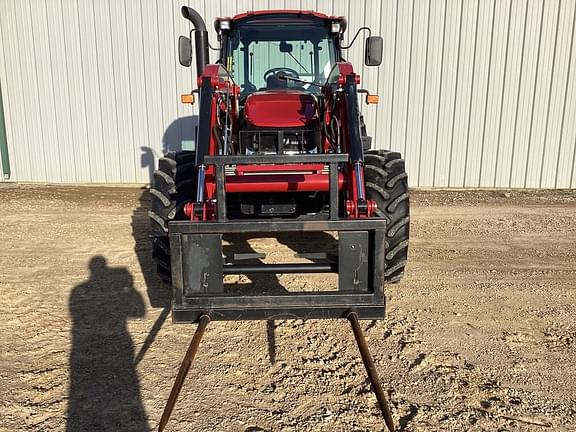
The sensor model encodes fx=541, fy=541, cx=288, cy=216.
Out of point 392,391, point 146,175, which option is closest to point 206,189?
point 392,391

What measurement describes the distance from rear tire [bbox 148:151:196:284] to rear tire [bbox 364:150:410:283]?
152 cm

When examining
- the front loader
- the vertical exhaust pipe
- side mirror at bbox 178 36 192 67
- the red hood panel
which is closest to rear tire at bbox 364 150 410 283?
the front loader

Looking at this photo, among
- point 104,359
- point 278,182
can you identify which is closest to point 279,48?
point 278,182

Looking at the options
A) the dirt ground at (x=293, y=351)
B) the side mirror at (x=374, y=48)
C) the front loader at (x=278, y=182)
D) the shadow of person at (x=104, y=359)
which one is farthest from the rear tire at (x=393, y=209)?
the shadow of person at (x=104, y=359)

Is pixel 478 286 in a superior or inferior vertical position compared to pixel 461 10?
inferior

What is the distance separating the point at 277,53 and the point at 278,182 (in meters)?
1.79

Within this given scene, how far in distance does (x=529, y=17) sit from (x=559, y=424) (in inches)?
313

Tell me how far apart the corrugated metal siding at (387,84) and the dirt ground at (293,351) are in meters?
3.79

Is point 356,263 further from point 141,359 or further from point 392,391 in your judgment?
point 141,359

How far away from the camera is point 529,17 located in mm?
8953

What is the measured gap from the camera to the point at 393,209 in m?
4.39

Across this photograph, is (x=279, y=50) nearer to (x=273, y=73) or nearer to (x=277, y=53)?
(x=277, y=53)

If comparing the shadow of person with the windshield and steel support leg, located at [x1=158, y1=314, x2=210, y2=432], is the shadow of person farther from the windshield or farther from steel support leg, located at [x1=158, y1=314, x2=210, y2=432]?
the windshield

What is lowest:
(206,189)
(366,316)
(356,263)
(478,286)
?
(478,286)
